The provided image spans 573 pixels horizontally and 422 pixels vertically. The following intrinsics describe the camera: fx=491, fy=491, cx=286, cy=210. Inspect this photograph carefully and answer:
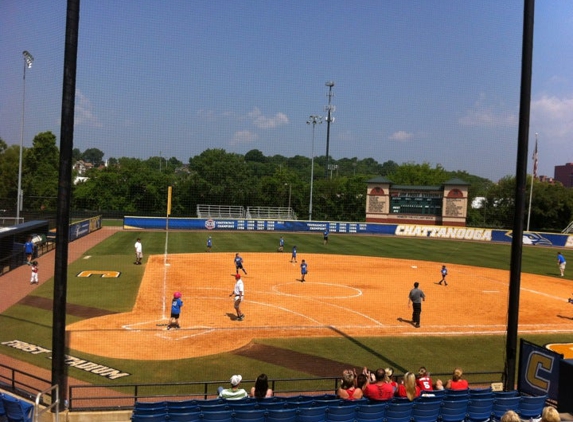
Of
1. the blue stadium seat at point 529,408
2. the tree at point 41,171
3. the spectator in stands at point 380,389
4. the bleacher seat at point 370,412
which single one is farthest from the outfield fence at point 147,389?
the tree at point 41,171

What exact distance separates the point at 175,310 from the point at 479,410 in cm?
1089

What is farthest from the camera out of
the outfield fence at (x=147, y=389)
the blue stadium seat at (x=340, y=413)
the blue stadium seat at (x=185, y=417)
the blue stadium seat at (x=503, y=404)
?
the outfield fence at (x=147, y=389)

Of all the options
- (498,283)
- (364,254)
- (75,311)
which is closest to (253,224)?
(364,254)

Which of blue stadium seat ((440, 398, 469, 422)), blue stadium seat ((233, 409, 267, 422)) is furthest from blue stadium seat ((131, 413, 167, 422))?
blue stadium seat ((440, 398, 469, 422))

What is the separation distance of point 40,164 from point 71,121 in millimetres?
35765

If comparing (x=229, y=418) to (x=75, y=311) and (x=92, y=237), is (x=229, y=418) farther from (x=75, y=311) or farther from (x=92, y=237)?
(x=92, y=237)

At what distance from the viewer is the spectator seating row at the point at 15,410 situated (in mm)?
8344

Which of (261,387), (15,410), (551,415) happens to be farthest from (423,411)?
(15,410)

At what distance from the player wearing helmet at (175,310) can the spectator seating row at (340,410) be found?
27.2 feet

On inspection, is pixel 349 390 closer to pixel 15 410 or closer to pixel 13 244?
pixel 15 410

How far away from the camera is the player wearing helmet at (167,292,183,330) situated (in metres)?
16.8

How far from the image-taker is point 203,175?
30.5 meters

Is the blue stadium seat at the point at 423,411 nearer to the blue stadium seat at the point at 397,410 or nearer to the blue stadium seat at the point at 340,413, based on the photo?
the blue stadium seat at the point at 397,410

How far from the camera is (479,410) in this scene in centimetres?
879
